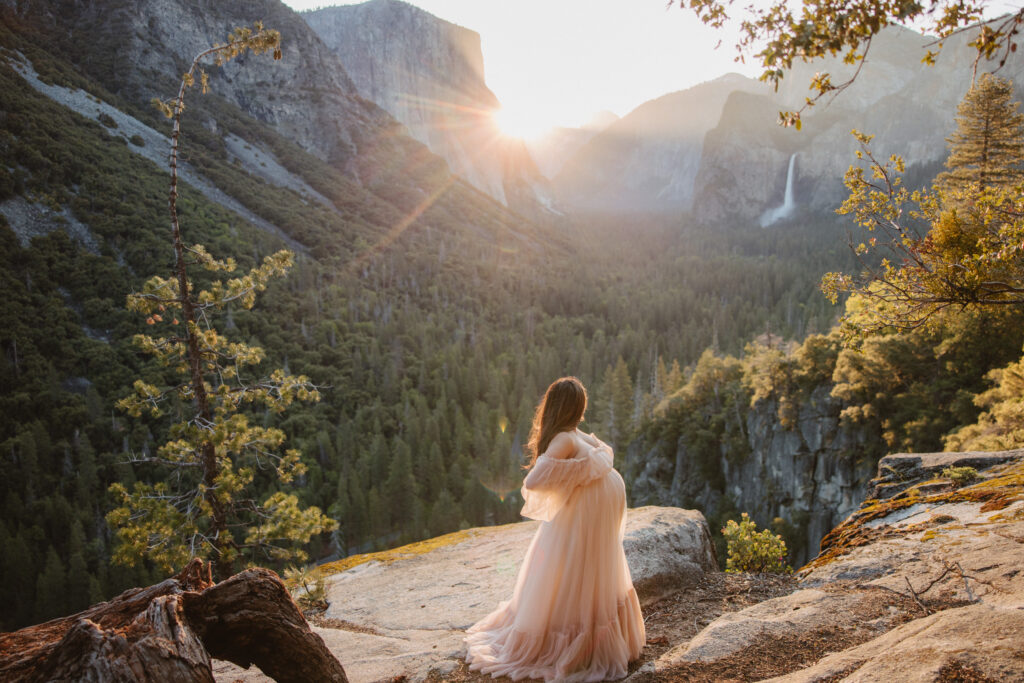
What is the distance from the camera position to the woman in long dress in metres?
4.70

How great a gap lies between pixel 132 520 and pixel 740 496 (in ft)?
137

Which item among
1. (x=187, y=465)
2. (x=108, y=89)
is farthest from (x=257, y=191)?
(x=187, y=465)

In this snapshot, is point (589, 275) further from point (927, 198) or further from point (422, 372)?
point (927, 198)

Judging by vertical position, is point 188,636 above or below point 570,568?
above

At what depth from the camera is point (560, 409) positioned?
15.6 feet

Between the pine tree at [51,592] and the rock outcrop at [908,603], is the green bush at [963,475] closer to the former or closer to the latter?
the rock outcrop at [908,603]

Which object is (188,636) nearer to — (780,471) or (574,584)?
(574,584)

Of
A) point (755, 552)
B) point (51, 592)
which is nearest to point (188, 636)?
point (755, 552)

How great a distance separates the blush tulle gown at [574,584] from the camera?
185 inches

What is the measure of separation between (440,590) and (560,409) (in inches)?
197

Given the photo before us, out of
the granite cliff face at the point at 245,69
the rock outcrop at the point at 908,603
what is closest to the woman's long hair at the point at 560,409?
the rock outcrop at the point at 908,603

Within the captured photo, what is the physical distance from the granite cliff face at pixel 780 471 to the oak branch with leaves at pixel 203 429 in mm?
24965

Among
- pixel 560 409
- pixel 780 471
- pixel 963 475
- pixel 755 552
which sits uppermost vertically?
pixel 560 409

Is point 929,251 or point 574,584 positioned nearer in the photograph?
point 574,584
